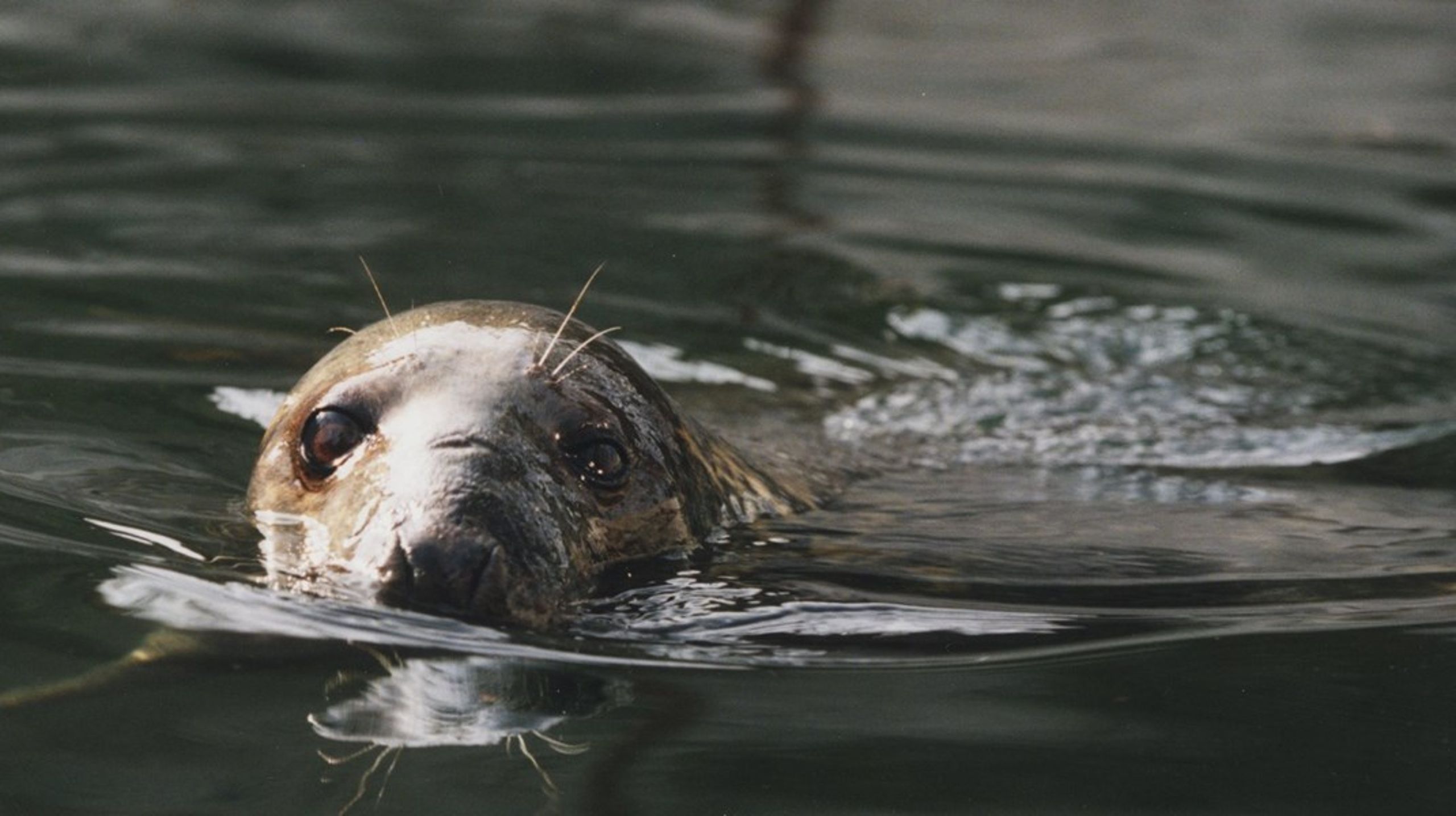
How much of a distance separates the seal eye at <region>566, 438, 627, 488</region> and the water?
0.21m

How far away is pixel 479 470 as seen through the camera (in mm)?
3744

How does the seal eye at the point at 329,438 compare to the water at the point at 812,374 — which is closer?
the water at the point at 812,374

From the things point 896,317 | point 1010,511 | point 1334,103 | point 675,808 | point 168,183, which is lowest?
point 675,808

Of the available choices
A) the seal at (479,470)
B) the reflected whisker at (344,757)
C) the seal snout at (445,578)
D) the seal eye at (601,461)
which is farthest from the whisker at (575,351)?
the reflected whisker at (344,757)

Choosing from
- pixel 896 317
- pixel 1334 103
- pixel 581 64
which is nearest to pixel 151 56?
pixel 581 64

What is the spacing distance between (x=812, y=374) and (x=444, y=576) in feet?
10.7

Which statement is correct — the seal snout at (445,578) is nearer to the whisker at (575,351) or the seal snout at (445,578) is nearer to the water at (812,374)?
the water at (812,374)

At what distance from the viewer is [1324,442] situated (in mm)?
6168

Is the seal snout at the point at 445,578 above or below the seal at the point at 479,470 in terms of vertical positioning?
below

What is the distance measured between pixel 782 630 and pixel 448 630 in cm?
62

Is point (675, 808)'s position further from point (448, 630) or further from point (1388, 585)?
point (1388, 585)

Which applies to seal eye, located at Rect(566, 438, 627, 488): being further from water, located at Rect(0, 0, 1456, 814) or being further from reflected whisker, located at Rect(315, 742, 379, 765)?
reflected whisker, located at Rect(315, 742, 379, 765)

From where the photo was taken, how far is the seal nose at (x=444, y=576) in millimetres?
3598

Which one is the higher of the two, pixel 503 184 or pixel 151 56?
pixel 151 56
